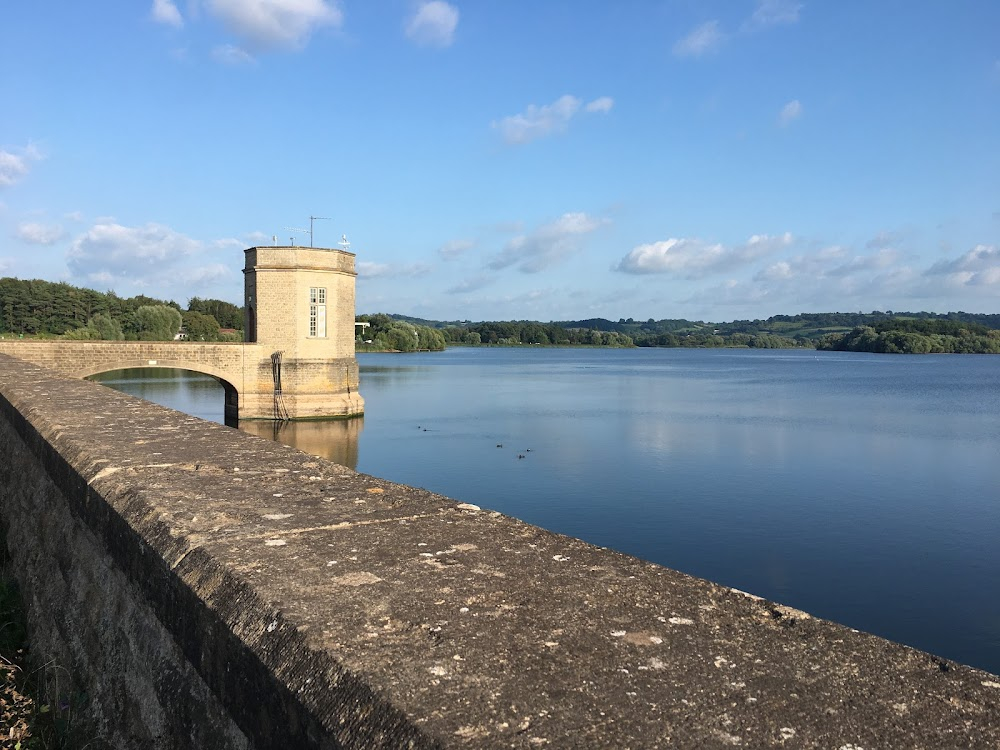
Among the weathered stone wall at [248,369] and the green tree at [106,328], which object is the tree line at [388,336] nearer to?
the green tree at [106,328]

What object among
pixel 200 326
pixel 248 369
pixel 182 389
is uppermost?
pixel 200 326

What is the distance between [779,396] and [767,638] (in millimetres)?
49300

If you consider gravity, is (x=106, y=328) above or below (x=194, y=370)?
above

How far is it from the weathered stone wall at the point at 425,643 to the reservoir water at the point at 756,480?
10.9 m

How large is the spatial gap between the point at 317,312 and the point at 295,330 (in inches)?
50.9

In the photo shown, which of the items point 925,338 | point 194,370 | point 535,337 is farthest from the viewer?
point 535,337

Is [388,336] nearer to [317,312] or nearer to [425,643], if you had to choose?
[317,312]

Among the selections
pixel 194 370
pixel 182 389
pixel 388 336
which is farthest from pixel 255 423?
pixel 388 336

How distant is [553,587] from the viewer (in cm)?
192

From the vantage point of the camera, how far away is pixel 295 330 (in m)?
31.8

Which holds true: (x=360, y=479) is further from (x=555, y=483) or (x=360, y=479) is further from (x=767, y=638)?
(x=555, y=483)

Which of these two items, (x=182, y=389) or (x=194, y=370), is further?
(x=182, y=389)

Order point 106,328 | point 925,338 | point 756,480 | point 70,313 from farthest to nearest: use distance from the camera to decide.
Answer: point 925,338 < point 70,313 < point 106,328 < point 756,480

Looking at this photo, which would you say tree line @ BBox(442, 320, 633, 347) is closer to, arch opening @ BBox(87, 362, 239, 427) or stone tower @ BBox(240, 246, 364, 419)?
arch opening @ BBox(87, 362, 239, 427)
